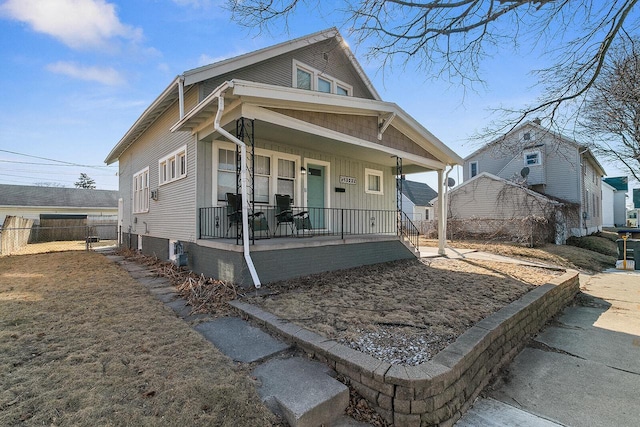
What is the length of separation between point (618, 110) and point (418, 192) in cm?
2016

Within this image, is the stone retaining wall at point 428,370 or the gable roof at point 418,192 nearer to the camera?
the stone retaining wall at point 428,370

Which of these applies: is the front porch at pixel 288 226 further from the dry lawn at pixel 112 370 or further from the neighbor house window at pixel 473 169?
the neighbor house window at pixel 473 169

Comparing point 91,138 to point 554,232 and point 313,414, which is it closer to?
point 313,414

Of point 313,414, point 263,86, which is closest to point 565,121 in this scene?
point 263,86

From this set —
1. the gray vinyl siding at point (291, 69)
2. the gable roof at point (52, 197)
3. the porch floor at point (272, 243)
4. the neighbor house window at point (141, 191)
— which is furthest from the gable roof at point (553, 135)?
the gable roof at point (52, 197)

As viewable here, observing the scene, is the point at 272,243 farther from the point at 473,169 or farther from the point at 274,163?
the point at 473,169

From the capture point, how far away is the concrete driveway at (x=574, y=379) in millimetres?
2490

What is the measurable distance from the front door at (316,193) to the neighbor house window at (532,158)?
50.0 feet

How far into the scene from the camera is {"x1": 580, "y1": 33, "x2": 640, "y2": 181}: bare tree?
6875 millimetres

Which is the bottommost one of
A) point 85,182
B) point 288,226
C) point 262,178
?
point 288,226

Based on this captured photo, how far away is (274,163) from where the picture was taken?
7.60 m

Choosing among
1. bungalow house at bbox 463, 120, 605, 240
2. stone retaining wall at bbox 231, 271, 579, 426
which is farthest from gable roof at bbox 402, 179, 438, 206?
stone retaining wall at bbox 231, 271, 579, 426

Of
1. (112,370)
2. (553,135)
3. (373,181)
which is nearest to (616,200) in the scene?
(553,135)

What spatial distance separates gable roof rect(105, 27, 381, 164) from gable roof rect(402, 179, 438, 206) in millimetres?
18156
